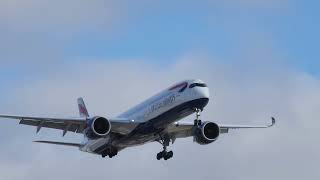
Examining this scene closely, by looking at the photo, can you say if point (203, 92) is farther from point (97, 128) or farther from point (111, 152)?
point (111, 152)

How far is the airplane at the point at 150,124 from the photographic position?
7406cm

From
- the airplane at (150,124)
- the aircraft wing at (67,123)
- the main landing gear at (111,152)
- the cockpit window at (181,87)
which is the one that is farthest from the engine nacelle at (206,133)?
the main landing gear at (111,152)

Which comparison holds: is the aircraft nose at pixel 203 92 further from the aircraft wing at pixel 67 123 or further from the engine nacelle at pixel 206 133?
the aircraft wing at pixel 67 123

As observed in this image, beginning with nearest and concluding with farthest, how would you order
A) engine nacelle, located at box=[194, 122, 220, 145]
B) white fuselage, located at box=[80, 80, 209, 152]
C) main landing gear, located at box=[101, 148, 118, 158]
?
white fuselage, located at box=[80, 80, 209, 152] < engine nacelle, located at box=[194, 122, 220, 145] < main landing gear, located at box=[101, 148, 118, 158]

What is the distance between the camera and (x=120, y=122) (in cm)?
7688

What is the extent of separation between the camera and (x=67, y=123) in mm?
77750

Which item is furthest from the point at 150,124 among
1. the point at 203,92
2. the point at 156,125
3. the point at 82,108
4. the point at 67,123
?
the point at 82,108

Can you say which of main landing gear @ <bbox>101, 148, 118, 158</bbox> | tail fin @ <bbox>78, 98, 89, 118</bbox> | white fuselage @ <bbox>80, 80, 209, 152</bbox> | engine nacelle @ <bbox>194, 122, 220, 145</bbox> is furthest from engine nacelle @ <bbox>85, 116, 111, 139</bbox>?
tail fin @ <bbox>78, 98, 89, 118</bbox>

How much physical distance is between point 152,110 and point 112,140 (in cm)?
471

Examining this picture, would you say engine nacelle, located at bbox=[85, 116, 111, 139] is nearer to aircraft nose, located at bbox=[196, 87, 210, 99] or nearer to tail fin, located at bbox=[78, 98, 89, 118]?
aircraft nose, located at bbox=[196, 87, 210, 99]

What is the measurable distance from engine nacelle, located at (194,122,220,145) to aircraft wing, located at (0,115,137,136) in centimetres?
536

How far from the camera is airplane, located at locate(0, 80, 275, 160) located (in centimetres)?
7406

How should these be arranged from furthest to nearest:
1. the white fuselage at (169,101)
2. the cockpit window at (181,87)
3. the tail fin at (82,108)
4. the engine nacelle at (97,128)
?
the tail fin at (82,108), the engine nacelle at (97,128), the cockpit window at (181,87), the white fuselage at (169,101)

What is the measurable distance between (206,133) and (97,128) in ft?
28.1
